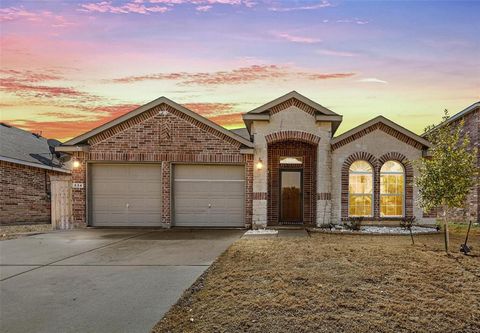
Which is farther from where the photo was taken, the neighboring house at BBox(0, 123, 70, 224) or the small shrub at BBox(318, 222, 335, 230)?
the neighboring house at BBox(0, 123, 70, 224)

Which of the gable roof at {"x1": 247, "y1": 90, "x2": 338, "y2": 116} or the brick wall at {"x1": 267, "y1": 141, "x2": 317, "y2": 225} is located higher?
the gable roof at {"x1": 247, "y1": 90, "x2": 338, "y2": 116}

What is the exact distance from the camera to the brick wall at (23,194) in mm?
16062

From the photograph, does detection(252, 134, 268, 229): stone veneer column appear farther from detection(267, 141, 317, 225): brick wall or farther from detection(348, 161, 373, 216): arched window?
detection(348, 161, 373, 216): arched window

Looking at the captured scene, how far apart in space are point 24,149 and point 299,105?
16.5 meters

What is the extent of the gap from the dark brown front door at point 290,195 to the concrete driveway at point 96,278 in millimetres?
4725

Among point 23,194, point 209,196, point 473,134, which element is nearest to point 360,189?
point 209,196

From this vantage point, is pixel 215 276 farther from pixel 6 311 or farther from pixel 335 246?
pixel 335 246

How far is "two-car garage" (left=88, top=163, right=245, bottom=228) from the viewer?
Result: 44.7ft

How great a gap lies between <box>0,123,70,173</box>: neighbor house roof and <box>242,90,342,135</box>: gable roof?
41.2 feet

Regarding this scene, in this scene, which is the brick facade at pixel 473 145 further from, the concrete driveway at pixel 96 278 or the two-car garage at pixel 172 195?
the concrete driveway at pixel 96 278

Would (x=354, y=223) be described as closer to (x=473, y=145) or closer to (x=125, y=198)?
(x=473, y=145)

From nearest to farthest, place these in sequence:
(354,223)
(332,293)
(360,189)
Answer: (332,293) < (354,223) < (360,189)

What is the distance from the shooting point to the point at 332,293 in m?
5.36

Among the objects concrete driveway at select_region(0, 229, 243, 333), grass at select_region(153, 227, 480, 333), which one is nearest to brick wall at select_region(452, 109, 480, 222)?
grass at select_region(153, 227, 480, 333)
